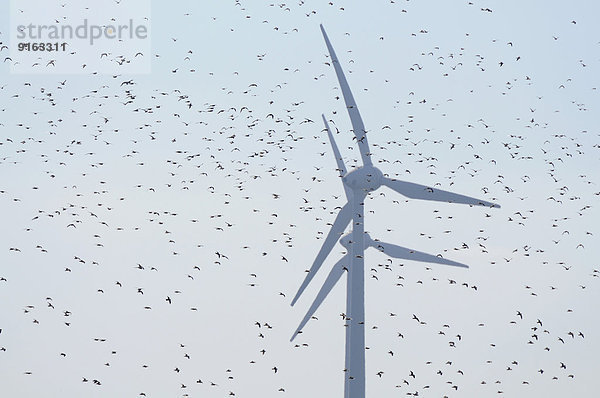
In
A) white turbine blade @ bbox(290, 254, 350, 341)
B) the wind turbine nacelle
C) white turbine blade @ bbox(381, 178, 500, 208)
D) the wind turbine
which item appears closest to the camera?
white turbine blade @ bbox(381, 178, 500, 208)

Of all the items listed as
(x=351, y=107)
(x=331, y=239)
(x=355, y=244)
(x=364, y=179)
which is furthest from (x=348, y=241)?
(x=351, y=107)

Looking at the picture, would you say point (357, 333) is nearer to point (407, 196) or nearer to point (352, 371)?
point (352, 371)

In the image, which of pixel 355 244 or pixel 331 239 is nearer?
pixel 331 239

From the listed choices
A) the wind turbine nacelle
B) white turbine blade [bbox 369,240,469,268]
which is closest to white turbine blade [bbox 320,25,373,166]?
the wind turbine nacelle

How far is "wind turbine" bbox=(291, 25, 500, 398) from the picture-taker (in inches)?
5059

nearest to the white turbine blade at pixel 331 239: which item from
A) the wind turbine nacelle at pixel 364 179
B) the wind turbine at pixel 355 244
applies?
the wind turbine at pixel 355 244

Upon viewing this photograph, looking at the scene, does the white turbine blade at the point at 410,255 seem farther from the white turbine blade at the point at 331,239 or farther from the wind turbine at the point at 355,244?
the white turbine blade at the point at 331,239

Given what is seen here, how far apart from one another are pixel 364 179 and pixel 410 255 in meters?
11.7

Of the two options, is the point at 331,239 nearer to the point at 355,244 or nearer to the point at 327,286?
the point at 355,244

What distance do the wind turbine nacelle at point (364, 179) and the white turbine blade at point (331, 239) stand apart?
9.39 ft

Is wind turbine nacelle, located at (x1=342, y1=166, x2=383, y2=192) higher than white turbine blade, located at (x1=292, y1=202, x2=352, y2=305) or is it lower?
higher

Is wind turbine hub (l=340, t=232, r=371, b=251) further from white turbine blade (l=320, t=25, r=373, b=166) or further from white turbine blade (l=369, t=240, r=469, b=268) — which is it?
white turbine blade (l=320, t=25, r=373, b=166)

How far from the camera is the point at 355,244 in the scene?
13600 cm

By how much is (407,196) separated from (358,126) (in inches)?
350
